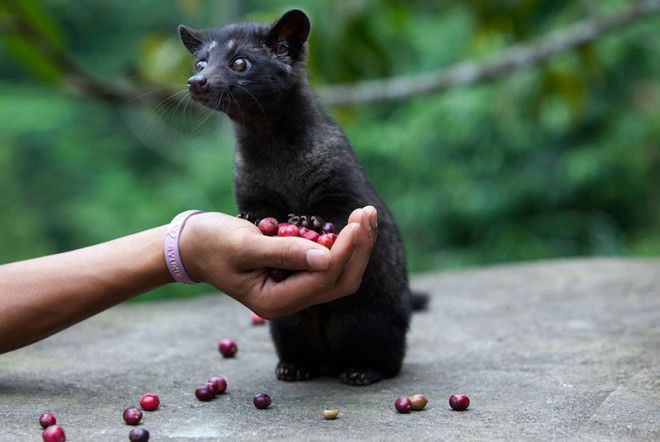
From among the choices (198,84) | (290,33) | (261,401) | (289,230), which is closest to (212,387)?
(261,401)

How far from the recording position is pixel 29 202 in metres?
14.9

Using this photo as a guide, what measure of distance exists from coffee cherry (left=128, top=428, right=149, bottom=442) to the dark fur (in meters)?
1.05

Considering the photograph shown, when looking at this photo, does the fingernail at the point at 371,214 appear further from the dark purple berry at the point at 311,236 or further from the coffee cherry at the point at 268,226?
the coffee cherry at the point at 268,226

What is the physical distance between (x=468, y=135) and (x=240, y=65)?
6289mm

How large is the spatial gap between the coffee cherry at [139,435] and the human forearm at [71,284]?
2.28 feet

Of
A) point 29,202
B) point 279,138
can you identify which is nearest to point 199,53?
point 279,138

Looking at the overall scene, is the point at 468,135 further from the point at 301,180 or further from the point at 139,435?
the point at 139,435

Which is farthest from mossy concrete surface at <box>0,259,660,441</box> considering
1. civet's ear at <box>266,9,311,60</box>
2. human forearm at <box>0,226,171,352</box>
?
civet's ear at <box>266,9,311,60</box>

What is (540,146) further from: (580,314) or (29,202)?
(29,202)

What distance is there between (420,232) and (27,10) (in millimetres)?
5295

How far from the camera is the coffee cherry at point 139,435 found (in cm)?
276

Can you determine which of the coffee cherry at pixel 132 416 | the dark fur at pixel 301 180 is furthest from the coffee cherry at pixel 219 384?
the coffee cherry at pixel 132 416

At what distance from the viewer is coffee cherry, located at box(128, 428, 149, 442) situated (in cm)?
276

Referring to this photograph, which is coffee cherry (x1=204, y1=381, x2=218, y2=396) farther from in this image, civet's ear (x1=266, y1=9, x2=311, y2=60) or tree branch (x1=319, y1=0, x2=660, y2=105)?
tree branch (x1=319, y1=0, x2=660, y2=105)
